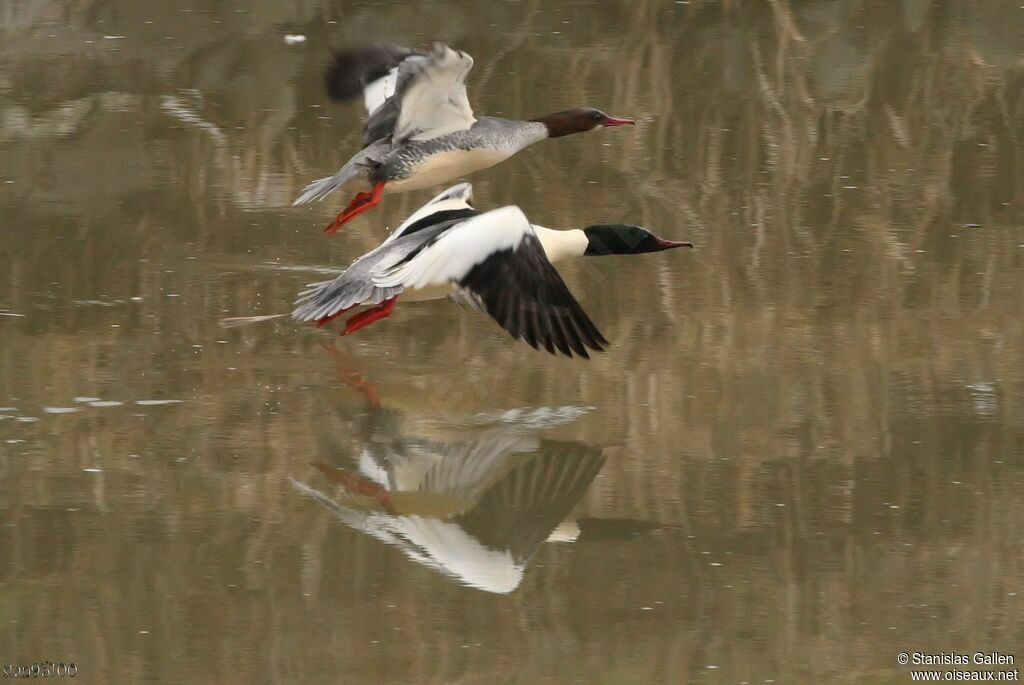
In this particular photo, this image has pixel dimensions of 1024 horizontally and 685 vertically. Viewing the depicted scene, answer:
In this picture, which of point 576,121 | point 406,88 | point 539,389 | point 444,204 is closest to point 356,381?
point 539,389

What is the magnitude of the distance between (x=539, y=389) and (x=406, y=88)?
2.03m

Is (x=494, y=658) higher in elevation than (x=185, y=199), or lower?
higher

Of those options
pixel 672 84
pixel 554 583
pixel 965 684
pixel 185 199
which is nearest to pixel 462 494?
Result: pixel 554 583

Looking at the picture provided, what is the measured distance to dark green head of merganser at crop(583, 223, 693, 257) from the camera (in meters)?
6.80

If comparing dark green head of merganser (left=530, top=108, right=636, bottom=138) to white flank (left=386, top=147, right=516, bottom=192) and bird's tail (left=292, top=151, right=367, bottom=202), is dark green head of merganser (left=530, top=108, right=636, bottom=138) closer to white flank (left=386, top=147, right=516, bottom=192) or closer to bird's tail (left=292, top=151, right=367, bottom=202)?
white flank (left=386, top=147, right=516, bottom=192)

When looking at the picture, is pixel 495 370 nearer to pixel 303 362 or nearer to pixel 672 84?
pixel 303 362

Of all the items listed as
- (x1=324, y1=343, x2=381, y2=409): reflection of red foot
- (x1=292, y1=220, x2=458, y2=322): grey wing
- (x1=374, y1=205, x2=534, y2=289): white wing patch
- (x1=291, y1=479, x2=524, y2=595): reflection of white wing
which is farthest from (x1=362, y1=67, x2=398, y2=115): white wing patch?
(x1=291, y1=479, x2=524, y2=595): reflection of white wing

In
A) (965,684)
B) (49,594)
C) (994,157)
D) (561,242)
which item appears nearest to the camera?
(965,684)

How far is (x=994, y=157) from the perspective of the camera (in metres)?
8.48

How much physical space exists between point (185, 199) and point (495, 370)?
2384 mm

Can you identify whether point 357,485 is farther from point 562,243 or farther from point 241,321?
point 562,243

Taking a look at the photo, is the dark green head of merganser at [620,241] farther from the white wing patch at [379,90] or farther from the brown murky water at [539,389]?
the white wing patch at [379,90]

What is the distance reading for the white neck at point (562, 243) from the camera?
261 inches

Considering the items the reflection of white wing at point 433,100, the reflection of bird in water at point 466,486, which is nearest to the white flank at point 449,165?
the reflection of white wing at point 433,100
